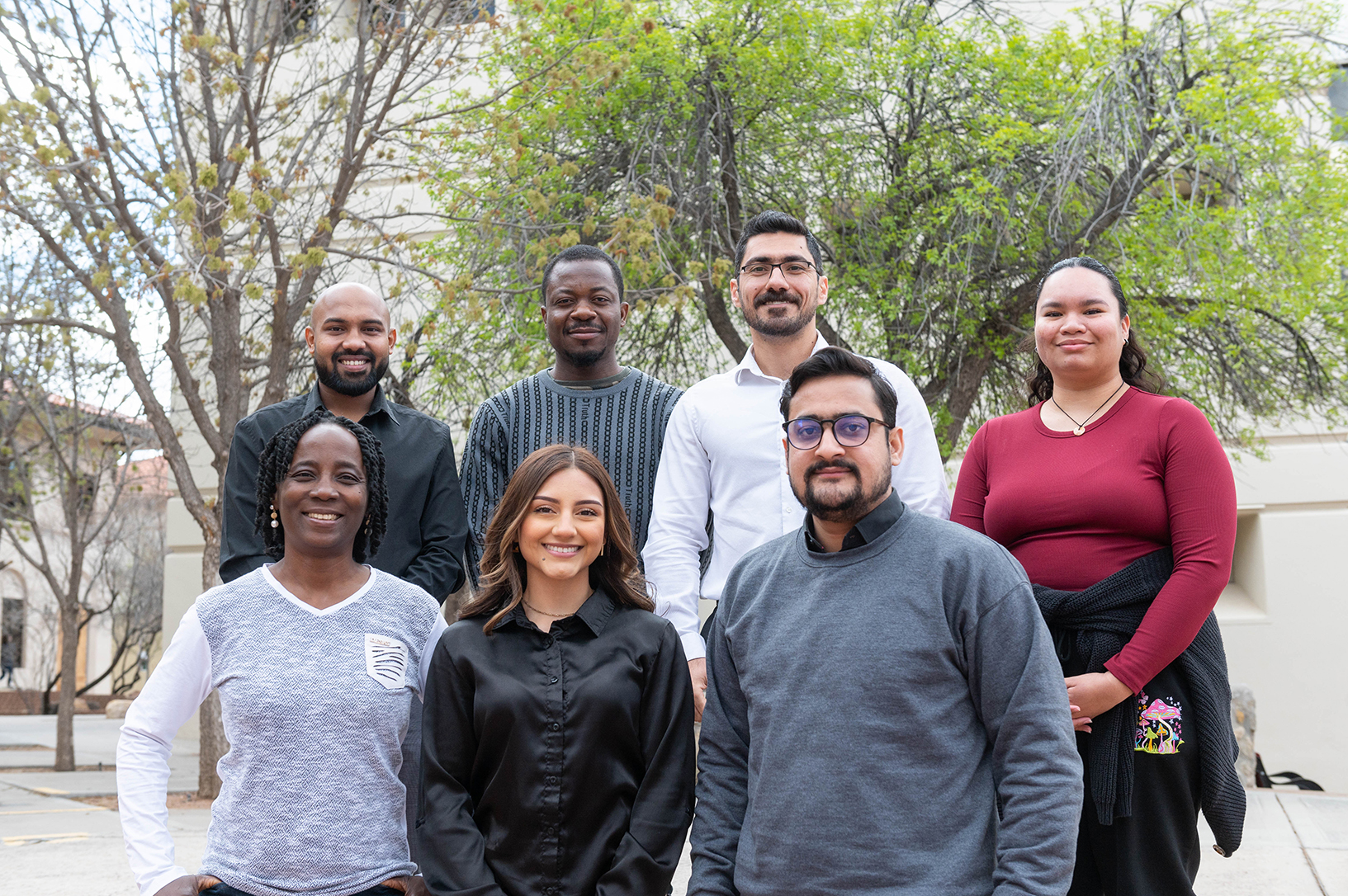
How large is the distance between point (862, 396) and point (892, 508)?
26 cm

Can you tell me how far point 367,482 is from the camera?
9.78ft

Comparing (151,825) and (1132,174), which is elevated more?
(1132,174)

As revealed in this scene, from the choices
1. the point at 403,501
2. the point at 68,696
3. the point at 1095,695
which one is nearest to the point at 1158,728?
the point at 1095,695

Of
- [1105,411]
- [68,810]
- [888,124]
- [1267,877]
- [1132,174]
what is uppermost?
[888,124]

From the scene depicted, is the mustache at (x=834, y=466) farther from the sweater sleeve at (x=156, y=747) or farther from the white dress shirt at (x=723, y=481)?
the sweater sleeve at (x=156, y=747)

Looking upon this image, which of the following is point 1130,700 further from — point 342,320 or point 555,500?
point 342,320

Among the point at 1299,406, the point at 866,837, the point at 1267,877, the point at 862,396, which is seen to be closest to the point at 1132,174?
the point at 1299,406

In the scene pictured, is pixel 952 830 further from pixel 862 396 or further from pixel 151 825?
pixel 151 825

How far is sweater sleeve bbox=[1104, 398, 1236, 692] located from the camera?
2719 mm

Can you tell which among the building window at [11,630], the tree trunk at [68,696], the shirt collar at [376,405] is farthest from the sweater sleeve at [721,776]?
the building window at [11,630]

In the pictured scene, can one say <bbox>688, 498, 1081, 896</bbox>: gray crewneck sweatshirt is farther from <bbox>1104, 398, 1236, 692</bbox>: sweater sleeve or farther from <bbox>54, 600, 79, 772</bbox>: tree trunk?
<bbox>54, 600, 79, 772</bbox>: tree trunk

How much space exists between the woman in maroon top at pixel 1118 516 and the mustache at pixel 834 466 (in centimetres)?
73

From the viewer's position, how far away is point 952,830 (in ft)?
7.26

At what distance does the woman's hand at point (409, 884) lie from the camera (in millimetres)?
2594
